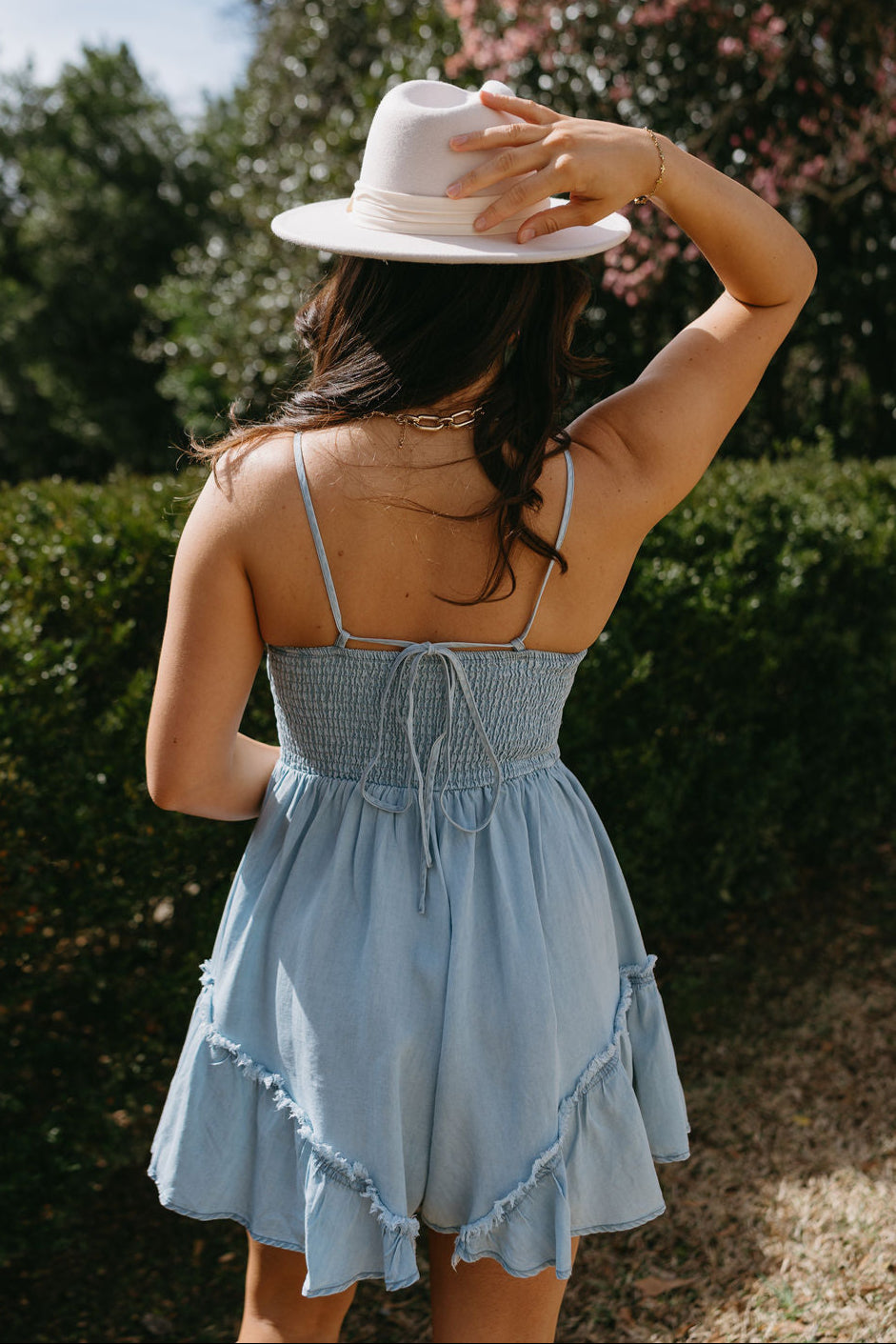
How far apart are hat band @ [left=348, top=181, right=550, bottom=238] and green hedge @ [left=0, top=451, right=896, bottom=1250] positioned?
151cm

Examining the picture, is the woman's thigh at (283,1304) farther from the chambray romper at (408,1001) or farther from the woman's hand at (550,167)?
the woman's hand at (550,167)

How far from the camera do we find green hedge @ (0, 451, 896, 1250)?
2.53 meters

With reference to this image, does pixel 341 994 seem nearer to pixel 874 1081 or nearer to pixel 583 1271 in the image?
pixel 583 1271

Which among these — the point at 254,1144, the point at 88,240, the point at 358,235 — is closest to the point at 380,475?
the point at 358,235

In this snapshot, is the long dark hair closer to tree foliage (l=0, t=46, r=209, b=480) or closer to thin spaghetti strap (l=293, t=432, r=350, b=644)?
thin spaghetti strap (l=293, t=432, r=350, b=644)

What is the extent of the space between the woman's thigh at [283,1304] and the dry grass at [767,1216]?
1201mm

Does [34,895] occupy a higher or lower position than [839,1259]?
higher

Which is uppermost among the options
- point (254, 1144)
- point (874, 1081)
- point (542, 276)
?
point (542, 276)

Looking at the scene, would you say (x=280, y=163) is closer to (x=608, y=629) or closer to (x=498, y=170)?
(x=608, y=629)

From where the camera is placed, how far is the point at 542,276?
4.58 ft

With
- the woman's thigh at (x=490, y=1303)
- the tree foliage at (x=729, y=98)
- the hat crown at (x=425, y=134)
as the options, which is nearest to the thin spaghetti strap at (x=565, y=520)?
the hat crown at (x=425, y=134)

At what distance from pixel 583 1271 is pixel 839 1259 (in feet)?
2.08

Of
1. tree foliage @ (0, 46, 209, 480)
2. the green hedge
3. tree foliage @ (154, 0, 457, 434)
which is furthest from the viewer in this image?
tree foliage @ (0, 46, 209, 480)

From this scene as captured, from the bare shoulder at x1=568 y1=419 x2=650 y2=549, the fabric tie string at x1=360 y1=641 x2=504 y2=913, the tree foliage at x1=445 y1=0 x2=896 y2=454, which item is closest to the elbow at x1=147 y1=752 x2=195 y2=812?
the fabric tie string at x1=360 y1=641 x2=504 y2=913
